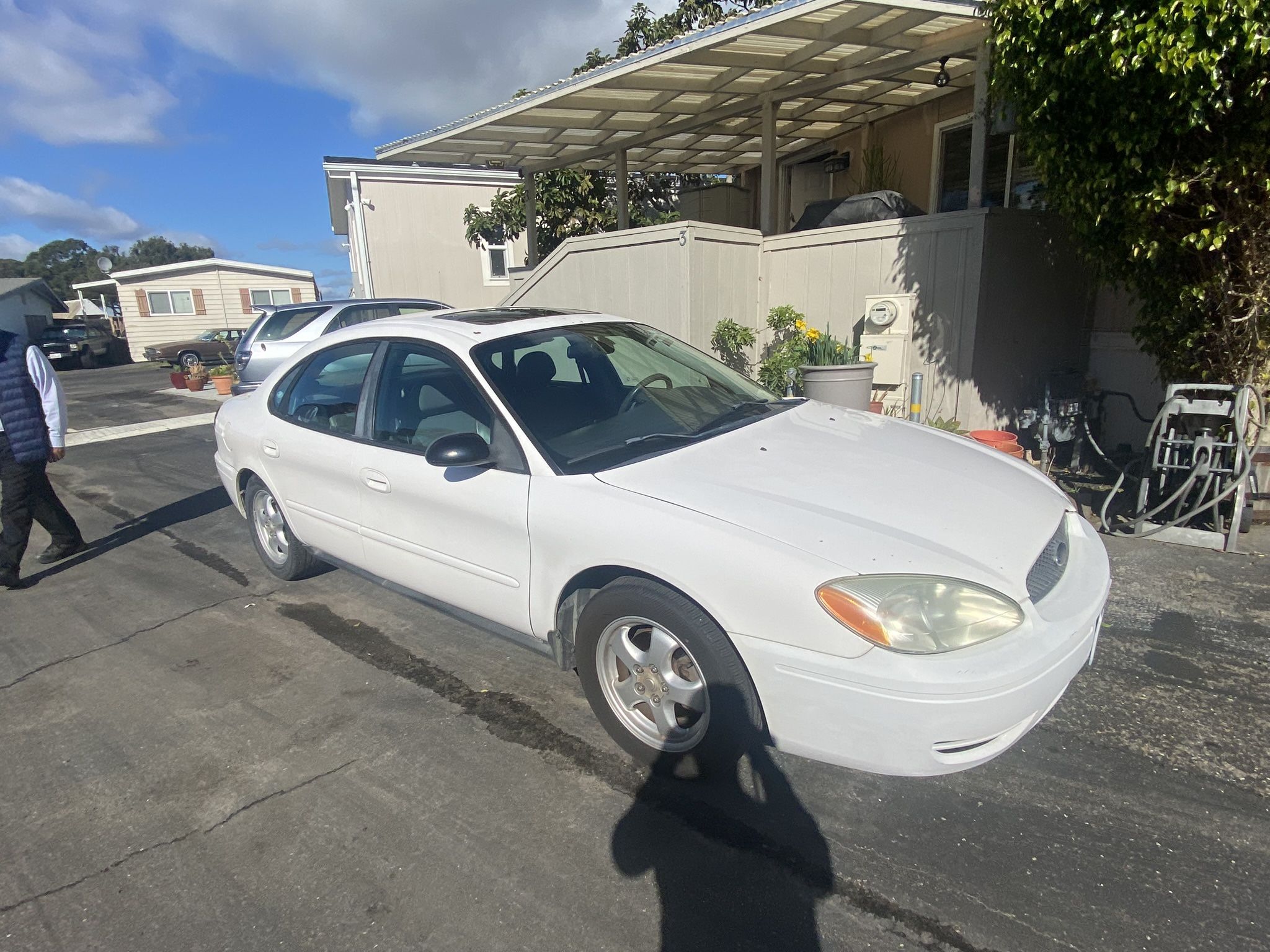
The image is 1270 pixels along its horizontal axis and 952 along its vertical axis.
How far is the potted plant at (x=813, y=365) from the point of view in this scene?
6.64 metres

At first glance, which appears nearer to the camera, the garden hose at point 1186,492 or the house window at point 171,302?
the garden hose at point 1186,492

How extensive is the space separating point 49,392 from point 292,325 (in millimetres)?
6467

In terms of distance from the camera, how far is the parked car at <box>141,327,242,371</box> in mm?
25375

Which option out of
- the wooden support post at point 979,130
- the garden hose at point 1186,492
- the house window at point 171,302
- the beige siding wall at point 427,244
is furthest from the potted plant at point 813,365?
the house window at point 171,302

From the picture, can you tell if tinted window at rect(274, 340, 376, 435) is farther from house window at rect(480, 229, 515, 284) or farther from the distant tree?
the distant tree

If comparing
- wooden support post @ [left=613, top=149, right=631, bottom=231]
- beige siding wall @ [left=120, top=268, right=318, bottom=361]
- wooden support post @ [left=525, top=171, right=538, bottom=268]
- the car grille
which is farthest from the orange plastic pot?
beige siding wall @ [left=120, top=268, right=318, bottom=361]

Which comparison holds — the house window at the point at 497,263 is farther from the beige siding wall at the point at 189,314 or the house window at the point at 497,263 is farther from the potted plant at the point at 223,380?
the beige siding wall at the point at 189,314

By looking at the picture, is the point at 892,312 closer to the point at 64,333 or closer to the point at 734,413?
the point at 734,413

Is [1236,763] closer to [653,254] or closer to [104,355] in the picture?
[653,254]

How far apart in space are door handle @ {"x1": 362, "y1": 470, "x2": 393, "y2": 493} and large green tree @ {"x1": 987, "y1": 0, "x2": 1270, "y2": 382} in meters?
4.38

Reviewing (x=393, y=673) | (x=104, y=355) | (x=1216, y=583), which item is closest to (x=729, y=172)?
(x=1216, y=583)

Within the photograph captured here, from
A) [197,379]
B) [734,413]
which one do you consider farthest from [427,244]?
[734,413]

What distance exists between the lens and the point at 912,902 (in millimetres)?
2156

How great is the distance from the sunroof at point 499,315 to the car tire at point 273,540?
1.67 m
